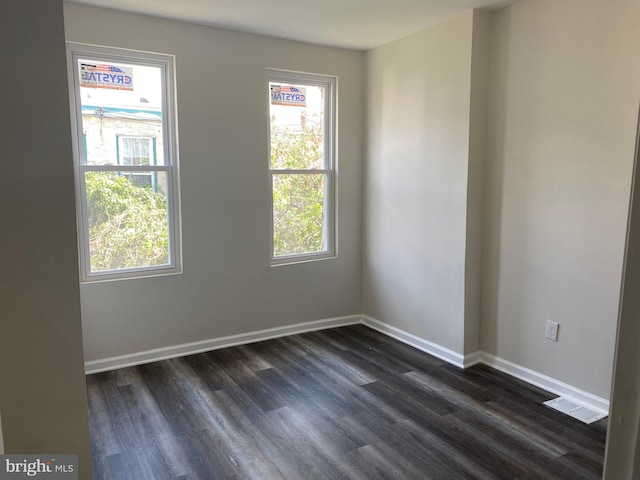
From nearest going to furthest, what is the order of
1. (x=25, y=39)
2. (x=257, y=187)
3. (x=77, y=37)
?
(x=25, y=39) → (x=77, y=37) → (x=257, y=187)

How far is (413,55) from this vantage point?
3631 mm

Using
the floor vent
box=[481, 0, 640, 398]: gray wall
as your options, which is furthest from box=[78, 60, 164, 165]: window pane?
the floor vent

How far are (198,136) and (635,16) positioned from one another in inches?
109

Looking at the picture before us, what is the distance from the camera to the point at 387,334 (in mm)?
4121

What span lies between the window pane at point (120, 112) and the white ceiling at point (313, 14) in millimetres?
414

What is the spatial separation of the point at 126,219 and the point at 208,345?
1.17 metres

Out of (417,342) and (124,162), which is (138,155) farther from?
(417,342)

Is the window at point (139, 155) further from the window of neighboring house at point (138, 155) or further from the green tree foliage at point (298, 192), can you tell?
the green tree foliage at point (298, 192)

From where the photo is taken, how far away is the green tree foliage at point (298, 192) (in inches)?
156

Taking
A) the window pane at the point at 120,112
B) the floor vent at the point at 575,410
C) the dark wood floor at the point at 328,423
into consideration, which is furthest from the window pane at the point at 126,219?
the floor vent at the point at 575,410

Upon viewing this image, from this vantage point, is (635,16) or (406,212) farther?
(406,212)

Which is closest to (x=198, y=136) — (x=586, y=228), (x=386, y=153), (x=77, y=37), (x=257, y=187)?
(x=257, y=187)

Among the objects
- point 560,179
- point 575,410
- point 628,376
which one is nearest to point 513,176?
point 560,179

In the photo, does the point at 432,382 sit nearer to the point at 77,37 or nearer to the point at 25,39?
the point at 25,39
